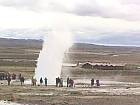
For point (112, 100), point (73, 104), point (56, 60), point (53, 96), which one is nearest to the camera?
point (73, 104)

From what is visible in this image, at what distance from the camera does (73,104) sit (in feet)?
108

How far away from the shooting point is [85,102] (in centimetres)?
3450

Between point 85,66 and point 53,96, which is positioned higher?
point 85,66

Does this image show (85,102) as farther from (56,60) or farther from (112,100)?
(56,60)

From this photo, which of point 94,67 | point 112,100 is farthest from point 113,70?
point 112,100

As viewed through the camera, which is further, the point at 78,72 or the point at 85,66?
the point at 85,66

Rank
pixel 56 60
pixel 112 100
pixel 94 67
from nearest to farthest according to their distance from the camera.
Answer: pixel 112 100
pixel 56 60
pixel 94 67

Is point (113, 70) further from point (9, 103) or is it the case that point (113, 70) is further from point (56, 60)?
point (9, 103)

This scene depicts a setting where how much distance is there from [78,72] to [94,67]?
958 centimetres

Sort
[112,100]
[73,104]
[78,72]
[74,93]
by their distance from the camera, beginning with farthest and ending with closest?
[78,72] → [74,93] → [112,100] → [73,104]

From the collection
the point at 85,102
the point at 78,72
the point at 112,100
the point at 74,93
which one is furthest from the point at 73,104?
the point at 78,72

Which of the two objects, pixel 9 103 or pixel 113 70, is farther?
pixel 113 70

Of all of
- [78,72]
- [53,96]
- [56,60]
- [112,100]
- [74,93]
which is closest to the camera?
[112,100]

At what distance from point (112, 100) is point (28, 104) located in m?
7.10
